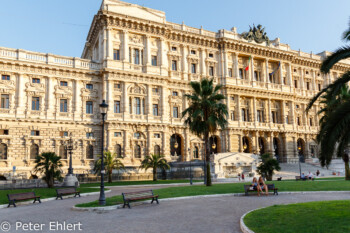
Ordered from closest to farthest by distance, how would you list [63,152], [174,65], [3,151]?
[3,151]
[63,152]
[174,65]

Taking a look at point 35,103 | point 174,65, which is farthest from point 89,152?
point 174,65

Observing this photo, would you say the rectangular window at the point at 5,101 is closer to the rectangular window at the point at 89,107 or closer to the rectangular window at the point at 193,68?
the rectangular window at the point at 89,107

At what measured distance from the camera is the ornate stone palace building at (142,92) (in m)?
36.0

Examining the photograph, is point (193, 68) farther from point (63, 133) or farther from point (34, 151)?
point (34, 151)

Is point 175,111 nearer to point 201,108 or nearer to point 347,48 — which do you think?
point 201,108

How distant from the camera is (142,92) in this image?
41.4 meters

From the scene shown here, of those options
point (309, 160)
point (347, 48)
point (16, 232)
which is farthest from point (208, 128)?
point (309, 160)

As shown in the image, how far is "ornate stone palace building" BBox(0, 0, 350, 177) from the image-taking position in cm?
3603

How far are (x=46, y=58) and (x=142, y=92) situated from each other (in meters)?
12.8

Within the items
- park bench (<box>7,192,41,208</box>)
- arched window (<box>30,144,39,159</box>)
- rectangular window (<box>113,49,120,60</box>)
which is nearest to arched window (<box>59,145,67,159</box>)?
arched window (<box>30,144,39,159</box>)

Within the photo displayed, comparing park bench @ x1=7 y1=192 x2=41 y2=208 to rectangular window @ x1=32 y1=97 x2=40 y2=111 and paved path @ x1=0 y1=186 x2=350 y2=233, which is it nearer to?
paved path @ x1=0 y1=186 x2=350 y2=233

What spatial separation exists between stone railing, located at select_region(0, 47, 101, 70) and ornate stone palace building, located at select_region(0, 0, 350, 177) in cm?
12

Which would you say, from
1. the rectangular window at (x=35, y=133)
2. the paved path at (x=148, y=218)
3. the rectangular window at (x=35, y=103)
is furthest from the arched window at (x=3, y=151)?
Answer: the paved path at (x=148, y=218)

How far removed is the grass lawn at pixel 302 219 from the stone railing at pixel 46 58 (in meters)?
34.0
